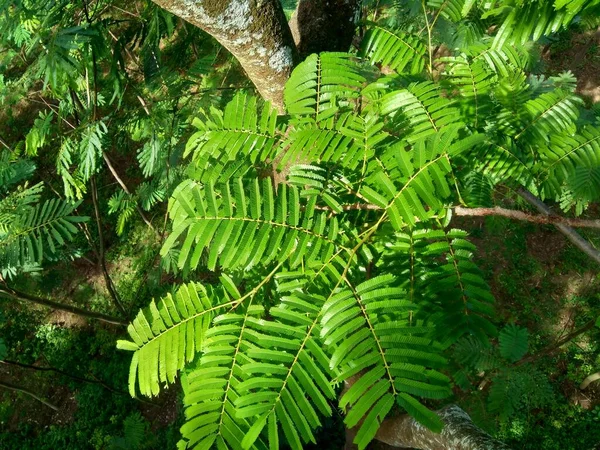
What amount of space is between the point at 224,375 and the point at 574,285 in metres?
4.21

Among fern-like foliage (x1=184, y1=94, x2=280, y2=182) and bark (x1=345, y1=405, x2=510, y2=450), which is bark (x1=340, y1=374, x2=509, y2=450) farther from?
fern-like foliage (x1=184, y1=94, x2=280, y2=182)

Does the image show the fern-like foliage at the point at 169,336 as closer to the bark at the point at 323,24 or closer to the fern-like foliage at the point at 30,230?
the bark at the point at 323,24

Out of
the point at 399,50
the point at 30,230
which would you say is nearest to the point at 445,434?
the point at 399,50

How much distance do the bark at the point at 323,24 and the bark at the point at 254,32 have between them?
6.7 inches

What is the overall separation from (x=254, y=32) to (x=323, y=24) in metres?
0.39

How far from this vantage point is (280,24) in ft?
4.80

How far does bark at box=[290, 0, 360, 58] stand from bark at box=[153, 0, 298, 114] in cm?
17

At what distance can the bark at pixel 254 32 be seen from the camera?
130 cm

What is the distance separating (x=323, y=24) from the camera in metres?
1.70

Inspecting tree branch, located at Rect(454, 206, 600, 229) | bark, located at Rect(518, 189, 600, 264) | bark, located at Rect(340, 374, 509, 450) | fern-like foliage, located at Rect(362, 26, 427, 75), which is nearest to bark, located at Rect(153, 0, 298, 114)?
fern-like foliage, located at Rect(362, 26, 427, 75)

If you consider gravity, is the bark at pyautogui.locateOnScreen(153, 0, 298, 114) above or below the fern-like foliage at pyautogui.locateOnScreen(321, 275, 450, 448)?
above

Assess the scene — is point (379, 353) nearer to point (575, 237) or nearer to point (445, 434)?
point (575, 237)

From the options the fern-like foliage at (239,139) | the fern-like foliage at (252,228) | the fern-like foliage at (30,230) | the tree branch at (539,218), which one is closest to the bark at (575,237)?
the tree branch at (539,218)

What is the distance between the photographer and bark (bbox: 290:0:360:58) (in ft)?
5.47
